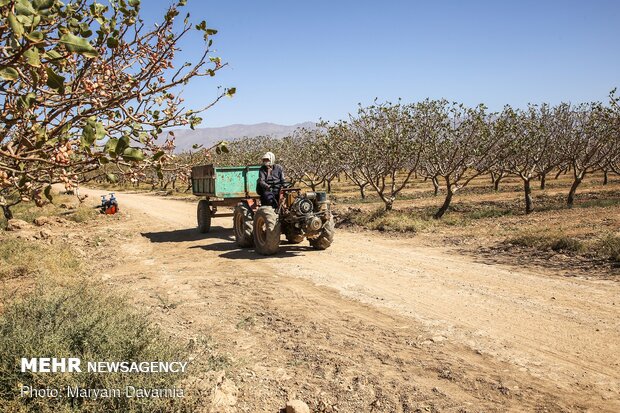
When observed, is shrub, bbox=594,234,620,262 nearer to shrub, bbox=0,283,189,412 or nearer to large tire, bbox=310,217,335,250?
large tire, bbox=310,217,335,250

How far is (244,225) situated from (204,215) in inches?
138

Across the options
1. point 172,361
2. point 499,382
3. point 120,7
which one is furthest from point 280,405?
point 120,7

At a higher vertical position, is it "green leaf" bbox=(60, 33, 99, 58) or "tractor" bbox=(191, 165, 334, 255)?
"green leaf" bbox=(60, 33, 99, 58)

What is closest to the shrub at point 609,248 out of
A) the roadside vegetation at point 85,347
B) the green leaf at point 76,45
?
the roadside vegetation at point 85,347

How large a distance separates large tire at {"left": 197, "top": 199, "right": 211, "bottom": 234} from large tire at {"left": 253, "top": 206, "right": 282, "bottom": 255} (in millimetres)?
4186

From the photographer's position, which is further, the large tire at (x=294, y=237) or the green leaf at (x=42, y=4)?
the large tire at (x=294, y=237)

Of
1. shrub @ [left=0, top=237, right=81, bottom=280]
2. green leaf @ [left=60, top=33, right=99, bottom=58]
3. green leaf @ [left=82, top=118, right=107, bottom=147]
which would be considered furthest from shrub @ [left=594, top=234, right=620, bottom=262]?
shrub @ [left=0, top=237, right=81, bottom=280]

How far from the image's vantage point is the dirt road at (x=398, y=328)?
4.34 metres

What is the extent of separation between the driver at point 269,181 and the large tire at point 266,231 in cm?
43

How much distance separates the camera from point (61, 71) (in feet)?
11.5

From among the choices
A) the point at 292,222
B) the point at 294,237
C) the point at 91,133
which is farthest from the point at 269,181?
the point at 91,133

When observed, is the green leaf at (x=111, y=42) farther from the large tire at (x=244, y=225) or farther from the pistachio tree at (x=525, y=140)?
the pistachio tree at (x=525, y=140)

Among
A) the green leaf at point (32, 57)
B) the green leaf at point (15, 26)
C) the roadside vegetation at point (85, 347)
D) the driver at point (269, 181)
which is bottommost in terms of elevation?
the roadside vegetation at point (85, 347)

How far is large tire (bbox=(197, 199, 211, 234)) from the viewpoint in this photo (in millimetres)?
14820
